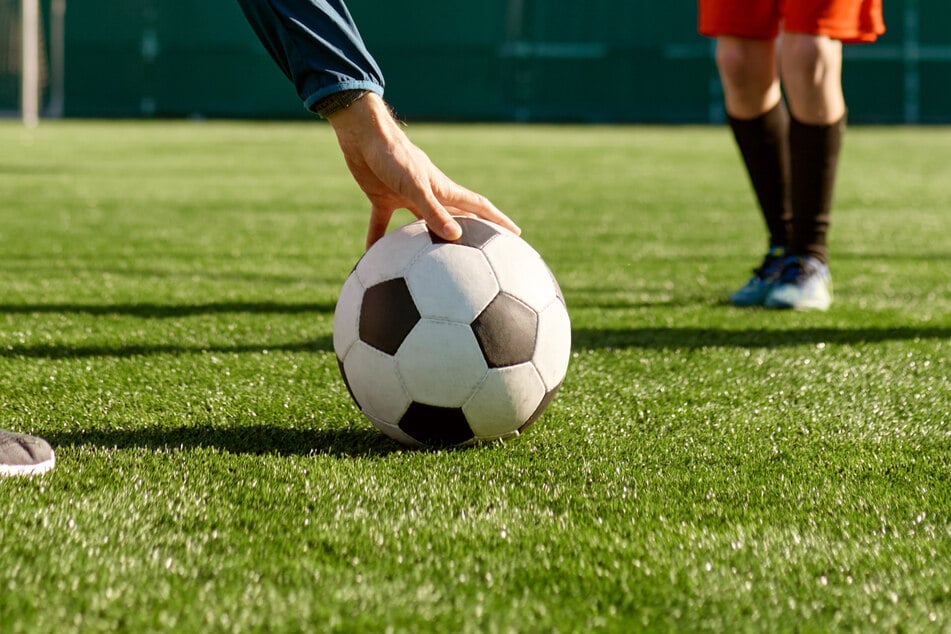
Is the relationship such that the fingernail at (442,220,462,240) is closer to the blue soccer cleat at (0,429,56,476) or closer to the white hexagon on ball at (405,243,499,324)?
the white hexagon on ball at (405,243,499,324)

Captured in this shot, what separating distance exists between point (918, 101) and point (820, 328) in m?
20.8

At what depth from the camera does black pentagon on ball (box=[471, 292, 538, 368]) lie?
2.04m

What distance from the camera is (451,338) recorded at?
6.65 ft

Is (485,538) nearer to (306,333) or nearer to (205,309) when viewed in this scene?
(306,333)

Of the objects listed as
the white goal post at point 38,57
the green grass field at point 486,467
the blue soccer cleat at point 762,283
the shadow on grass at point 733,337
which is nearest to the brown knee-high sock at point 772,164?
the blue soccer cleat at point 762,283

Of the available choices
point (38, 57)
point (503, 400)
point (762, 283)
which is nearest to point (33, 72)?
point (38, 57)

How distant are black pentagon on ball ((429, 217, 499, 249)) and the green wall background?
20.8 meters

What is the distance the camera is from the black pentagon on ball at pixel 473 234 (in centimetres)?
210

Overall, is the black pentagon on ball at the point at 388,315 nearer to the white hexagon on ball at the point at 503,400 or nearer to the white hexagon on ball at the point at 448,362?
the white hexagon on ball at the point at 448,362

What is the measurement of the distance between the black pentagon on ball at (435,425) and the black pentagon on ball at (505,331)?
0.11 meters

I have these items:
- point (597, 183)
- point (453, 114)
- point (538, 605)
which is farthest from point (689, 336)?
point (453, 114)

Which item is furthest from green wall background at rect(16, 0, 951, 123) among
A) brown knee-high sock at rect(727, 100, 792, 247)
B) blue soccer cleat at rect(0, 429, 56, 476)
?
blue soccer cleat at rect(0, 429, 56, 476)

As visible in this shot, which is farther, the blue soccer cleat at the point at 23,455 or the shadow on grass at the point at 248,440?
the shadow on grass at the point at 248,440

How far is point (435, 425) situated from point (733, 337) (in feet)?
4.70
